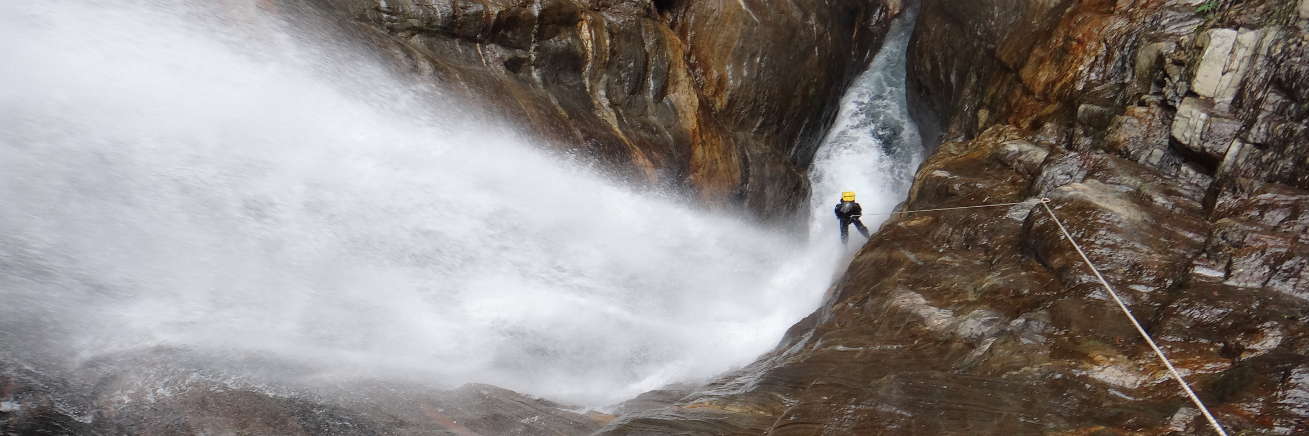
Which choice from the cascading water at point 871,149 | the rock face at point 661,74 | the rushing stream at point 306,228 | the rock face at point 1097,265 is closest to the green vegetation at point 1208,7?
the rock face at point 1097,265

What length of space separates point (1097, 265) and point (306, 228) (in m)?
9.22

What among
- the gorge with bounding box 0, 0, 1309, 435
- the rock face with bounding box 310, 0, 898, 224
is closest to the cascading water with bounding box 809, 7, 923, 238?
the rock face with bounding box 310, 0, 898, 224

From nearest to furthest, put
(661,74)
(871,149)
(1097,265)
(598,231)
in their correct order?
(1097,265)
(598,231)
(661,74)
(871,149)

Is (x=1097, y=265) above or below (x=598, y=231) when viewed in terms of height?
above

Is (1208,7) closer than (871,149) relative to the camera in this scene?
Yes

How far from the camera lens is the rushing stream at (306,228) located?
6918mm

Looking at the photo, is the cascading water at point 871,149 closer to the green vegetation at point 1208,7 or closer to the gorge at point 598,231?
the gorge at point 598,231

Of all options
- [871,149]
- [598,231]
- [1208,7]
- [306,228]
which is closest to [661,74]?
[598,231]

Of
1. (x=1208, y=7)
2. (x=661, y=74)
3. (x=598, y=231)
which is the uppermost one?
(x=1208, y=7)

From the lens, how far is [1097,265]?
7.83m

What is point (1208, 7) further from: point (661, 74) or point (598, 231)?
point (598, 231)

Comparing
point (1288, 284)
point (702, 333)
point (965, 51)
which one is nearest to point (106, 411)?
point (702, 333)

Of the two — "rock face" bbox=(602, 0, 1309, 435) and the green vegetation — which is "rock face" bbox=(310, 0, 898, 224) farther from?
the green vegetation

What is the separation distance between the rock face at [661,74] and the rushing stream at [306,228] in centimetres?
80
